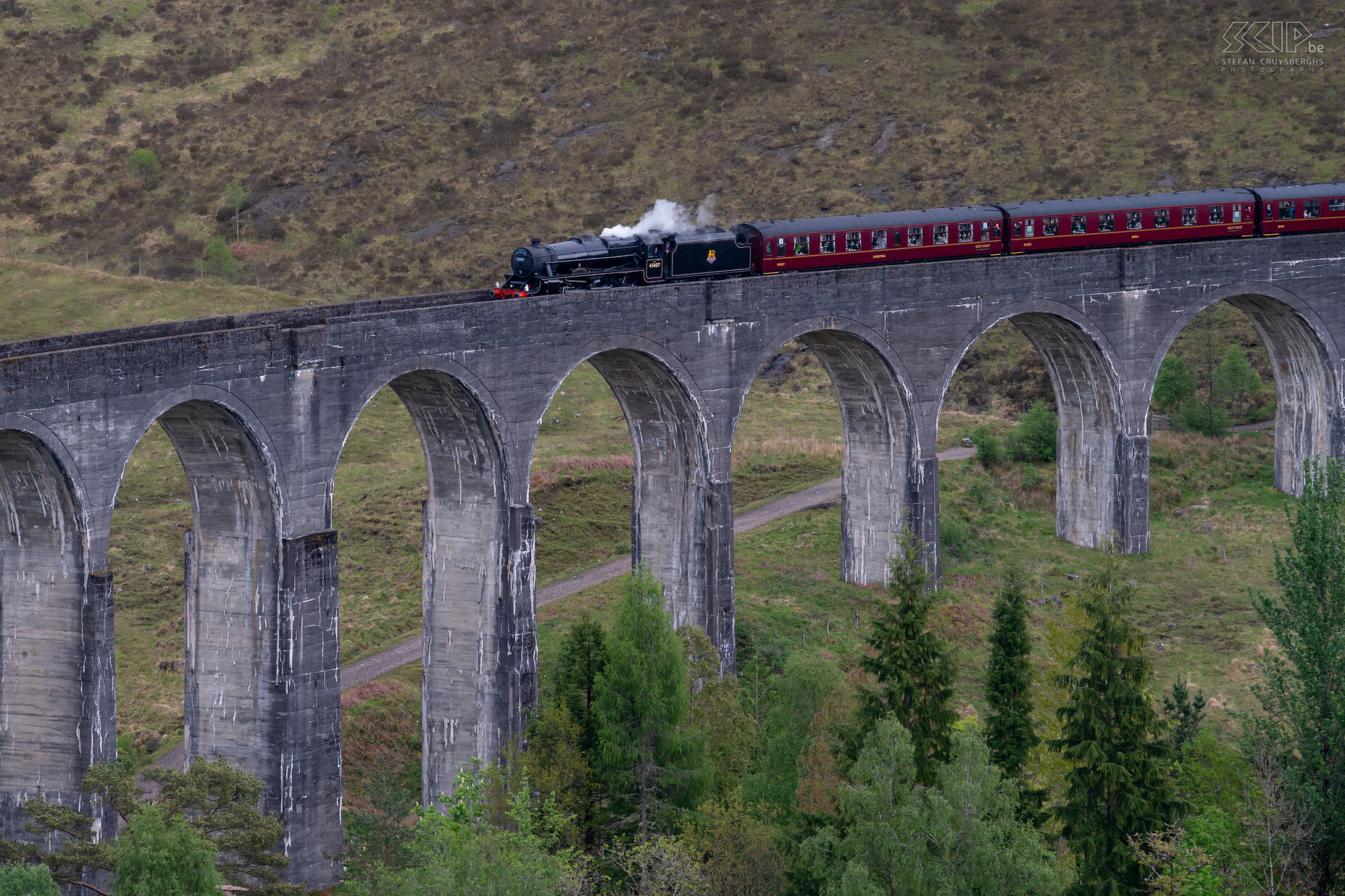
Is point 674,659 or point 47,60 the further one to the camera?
point 47,60

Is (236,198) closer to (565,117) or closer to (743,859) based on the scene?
(565,117)

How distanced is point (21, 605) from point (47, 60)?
81680 mm

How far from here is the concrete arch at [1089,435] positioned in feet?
195

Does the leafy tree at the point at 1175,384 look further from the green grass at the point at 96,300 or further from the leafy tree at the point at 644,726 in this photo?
the green grass at the point at 96,300

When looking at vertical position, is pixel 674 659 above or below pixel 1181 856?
above

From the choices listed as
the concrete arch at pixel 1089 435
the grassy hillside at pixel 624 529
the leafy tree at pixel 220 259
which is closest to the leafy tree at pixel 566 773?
the grassy hillside at pixel 624 529

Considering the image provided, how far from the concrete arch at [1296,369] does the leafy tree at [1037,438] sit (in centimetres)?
909

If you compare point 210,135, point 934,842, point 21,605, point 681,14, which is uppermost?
point 681,14

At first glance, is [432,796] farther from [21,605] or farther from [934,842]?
[934,842]

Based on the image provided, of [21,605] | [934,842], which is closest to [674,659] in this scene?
[934,842]

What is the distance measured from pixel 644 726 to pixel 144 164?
74895 millimetres

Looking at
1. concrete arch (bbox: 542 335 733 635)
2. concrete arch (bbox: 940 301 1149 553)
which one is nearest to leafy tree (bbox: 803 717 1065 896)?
concrete arch (bbox: 542 335 733 635)

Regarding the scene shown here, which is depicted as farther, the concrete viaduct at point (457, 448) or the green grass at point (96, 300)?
the green grass at point (96, 300)

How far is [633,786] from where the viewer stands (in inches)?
1533
